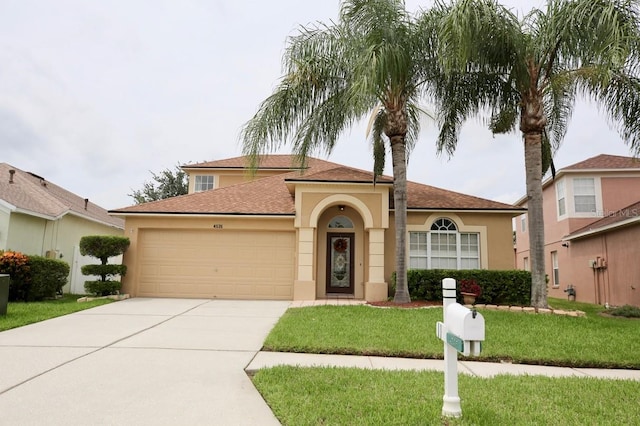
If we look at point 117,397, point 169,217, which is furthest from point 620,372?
point 169,217

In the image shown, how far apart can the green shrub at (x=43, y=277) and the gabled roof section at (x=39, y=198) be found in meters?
3.12

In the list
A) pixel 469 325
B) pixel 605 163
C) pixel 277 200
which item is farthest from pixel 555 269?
pixel 469 325

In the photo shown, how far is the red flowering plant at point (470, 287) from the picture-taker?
12859mm

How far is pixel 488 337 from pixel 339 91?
8436 mm

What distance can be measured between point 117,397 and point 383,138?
12125mm

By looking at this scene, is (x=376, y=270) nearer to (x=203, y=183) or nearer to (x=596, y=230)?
(x=596, y=230)

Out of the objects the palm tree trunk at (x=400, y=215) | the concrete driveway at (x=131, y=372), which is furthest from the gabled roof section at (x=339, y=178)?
the concrete driveway at (x=131, y=372)

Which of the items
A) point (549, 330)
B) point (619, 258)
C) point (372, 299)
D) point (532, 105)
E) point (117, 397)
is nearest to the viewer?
point (117, 397)

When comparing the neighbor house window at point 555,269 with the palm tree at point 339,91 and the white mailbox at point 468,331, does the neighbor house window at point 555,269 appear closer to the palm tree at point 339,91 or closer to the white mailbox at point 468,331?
the palm tree at point 339,91

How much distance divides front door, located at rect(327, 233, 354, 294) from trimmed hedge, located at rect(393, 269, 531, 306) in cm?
279

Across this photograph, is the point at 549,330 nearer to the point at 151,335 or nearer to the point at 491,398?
the point at 491,398

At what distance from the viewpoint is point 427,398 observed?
4.36 meters

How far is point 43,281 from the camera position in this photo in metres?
12.6

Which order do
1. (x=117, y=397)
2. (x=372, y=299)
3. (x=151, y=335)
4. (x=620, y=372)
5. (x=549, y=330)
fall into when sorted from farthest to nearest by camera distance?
(x=372, y=299), (x=549, y=330), (x=151, y=335), (x=620, y=372), (x=117, y=397)
